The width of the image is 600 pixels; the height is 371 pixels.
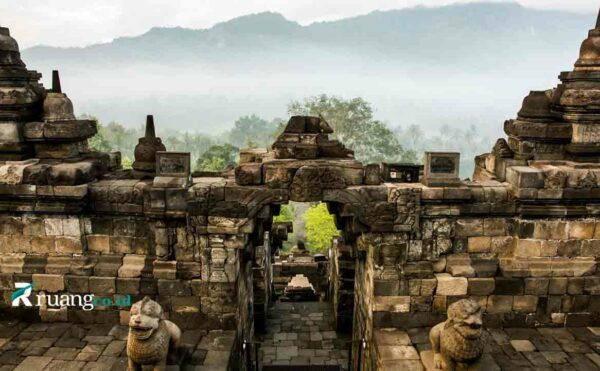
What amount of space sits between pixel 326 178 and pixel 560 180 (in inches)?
138

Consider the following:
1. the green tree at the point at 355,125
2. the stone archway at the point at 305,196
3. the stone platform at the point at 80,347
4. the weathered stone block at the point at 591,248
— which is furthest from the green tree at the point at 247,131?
the weathered stone block at the point at 591,248

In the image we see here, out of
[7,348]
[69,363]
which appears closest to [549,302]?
[69,363]

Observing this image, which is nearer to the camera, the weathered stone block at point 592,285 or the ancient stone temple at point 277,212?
the ancient stone temple at point 277,212

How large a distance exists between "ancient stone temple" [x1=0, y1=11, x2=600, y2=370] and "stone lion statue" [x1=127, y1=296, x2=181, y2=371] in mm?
1174

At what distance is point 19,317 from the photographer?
761 cm

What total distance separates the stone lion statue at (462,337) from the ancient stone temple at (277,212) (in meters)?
0.98

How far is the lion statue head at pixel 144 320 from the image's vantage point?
5547 mm

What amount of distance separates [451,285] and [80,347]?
18.5ft

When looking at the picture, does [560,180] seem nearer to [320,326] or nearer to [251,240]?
[251,240]

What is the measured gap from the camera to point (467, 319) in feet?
18.4

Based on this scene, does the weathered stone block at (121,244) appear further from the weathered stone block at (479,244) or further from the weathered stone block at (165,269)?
the weathered stone block at (479,244)

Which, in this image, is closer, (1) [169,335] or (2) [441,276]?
(1) [169,335]

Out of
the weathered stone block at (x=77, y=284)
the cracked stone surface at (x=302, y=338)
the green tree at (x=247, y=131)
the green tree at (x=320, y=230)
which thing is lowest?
the green tree at (x=320, y=230)

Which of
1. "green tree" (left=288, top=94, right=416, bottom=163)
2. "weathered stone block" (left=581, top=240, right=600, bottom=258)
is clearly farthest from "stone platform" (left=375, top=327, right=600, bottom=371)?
"green tree" (left=288, top=94, right=416, bottom=163)
